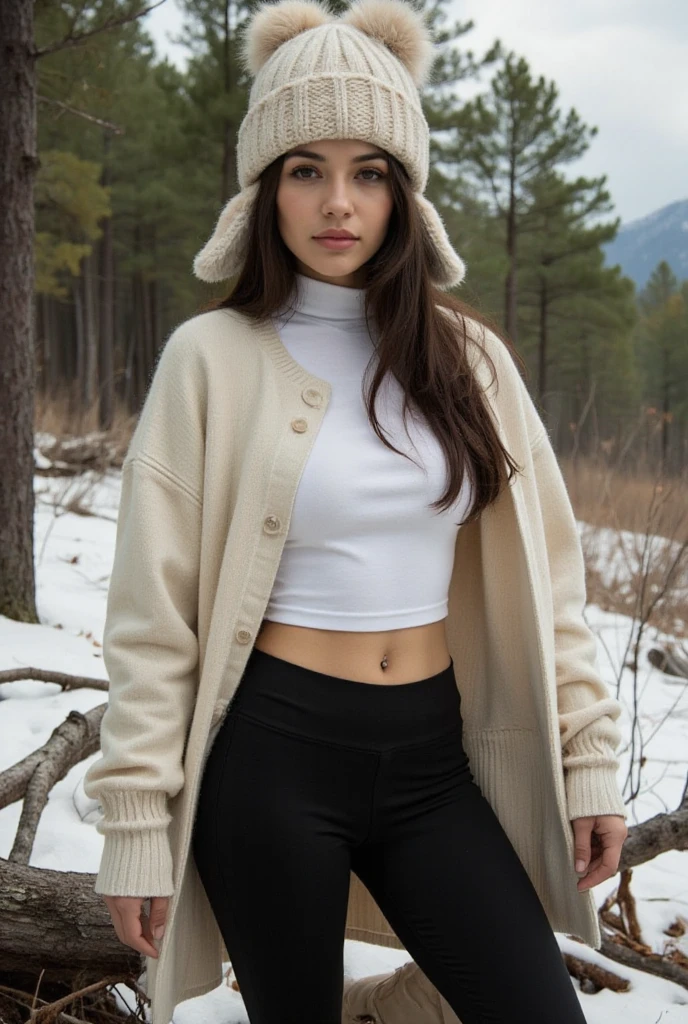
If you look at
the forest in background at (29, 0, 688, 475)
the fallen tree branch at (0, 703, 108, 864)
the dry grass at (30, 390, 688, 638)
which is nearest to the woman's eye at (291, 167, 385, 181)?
the fallen tree branch at (0, 703, 108, 864)

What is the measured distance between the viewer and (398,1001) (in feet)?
6.38

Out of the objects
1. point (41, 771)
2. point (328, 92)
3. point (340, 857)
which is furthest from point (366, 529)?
point (41, 771)

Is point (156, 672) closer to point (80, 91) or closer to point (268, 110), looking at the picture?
point (268, 110)

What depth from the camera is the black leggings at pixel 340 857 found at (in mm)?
1478

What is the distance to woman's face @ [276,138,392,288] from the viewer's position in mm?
1723

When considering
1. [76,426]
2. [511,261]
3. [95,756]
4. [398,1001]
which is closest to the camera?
[398,1001]

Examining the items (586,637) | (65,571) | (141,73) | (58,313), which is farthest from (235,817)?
(58,313)

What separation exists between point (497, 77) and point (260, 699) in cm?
2093

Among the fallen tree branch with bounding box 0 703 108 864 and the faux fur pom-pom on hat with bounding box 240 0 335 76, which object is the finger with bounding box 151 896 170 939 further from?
the faux fur pom-pom on hat with bounding box 240 0 335 76

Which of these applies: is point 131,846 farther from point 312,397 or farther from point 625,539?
point 625,539

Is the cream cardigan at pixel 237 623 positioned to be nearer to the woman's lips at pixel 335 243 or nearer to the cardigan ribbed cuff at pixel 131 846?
the cardigan ribbed cuff at pixel 131 846

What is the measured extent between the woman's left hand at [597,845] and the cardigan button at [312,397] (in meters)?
0.89

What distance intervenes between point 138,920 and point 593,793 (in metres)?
0.81

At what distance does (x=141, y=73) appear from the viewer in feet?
75.4
